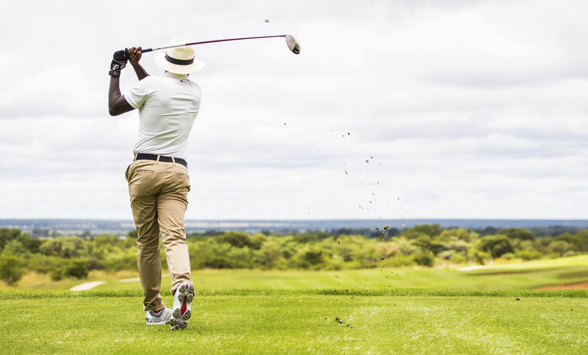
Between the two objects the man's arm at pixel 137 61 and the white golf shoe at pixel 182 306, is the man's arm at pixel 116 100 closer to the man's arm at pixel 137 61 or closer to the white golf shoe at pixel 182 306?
the man's arm at pixel 137 61

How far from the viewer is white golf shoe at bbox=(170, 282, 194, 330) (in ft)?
18.2

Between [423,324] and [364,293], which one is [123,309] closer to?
[423,324]

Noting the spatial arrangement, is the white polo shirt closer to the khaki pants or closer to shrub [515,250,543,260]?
the khaki pants

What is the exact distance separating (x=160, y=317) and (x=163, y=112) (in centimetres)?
183

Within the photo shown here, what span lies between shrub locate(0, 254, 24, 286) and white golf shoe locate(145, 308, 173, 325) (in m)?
44.6

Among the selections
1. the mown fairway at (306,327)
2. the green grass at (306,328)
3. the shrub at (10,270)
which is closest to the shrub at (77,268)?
the shrub at (10,270)

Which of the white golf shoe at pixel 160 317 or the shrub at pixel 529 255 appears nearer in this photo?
the white golf shoe at pixel 160 317

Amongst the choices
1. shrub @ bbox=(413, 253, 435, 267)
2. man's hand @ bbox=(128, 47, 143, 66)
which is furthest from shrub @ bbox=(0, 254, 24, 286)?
man's hand @ bbox=(128, 47, 143, 66)

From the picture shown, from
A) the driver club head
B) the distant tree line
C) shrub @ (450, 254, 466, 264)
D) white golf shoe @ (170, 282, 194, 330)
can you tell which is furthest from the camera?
shrub @ (450, 254, 466, 264)

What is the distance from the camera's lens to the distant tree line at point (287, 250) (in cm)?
4919

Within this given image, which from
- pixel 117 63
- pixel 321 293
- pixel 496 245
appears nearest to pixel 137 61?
pixel 117 63

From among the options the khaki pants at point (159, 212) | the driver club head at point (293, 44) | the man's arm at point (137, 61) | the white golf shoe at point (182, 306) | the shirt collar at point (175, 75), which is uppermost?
the driver club head at point (293, 44)

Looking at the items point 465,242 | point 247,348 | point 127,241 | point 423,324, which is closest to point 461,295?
point 423,324

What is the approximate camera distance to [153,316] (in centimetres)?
→ 628
